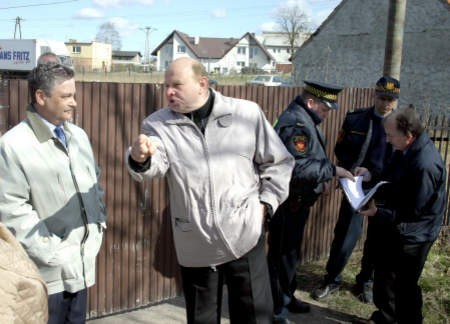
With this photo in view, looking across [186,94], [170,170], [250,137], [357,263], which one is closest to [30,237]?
[170,170]

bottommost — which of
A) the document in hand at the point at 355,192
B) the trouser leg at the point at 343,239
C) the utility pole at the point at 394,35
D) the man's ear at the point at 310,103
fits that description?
the trouser leg at the point at 343,239

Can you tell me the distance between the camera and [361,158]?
4.39 metres

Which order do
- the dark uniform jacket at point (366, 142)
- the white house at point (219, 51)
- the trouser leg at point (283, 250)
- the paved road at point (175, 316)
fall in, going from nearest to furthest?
the trouser leg at point (283, 250) → the paved road at point (175, 316) → the dark uniform jacket at point (366, 142) → the white house at point (219, 51)

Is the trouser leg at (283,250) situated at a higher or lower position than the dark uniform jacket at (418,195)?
lower

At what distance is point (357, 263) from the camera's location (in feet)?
17.4

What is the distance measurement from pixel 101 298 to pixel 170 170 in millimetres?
1774

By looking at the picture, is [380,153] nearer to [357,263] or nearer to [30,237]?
[357,263]

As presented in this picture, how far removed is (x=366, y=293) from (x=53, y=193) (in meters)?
3.19

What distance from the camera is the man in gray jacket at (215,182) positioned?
8.48 feet

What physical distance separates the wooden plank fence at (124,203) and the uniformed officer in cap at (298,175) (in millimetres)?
925

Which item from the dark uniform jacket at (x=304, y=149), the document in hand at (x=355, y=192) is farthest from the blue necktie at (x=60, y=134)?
the document in hand at (x=355, y=192)

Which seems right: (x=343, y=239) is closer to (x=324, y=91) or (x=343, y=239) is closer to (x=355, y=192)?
(x=355, y=192)

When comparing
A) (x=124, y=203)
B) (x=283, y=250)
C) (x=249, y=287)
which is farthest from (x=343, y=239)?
(x=124, y=203)

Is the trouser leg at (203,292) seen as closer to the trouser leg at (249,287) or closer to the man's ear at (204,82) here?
the trouser leg at (249,287)
